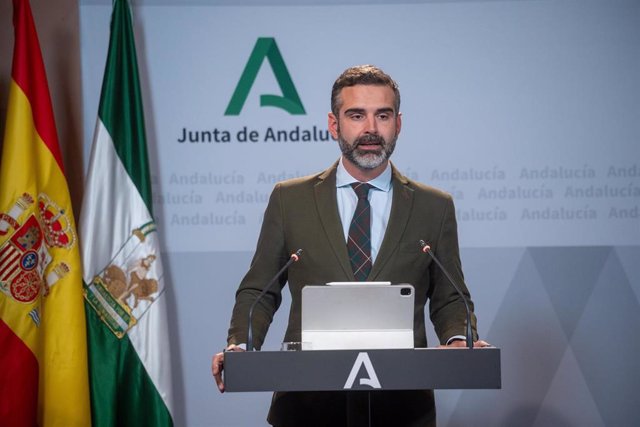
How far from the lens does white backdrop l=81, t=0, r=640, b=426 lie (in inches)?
200

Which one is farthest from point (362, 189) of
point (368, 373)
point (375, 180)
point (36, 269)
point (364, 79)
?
point (36, 269)

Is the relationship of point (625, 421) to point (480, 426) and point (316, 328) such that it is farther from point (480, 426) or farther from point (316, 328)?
point (316, 328)

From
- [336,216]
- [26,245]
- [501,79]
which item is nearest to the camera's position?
[336,216]

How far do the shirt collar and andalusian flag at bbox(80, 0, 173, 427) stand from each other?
192cm

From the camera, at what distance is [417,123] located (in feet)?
16.9

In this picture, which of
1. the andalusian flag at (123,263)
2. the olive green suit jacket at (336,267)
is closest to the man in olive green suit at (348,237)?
the olive green suit jacket at (336,267)

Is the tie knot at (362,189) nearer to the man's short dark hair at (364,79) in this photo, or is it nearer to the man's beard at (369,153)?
the man's beard at (369,153)

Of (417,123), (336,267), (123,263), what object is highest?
(417,123)

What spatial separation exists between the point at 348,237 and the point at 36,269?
2204 millimetres

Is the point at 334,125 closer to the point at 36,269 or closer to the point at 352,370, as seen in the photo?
the point at 352,370

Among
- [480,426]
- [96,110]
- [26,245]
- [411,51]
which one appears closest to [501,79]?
[411,51]

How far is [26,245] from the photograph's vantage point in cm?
455

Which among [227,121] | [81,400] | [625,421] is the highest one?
[227,121]

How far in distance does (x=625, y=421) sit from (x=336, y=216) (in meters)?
2.88
